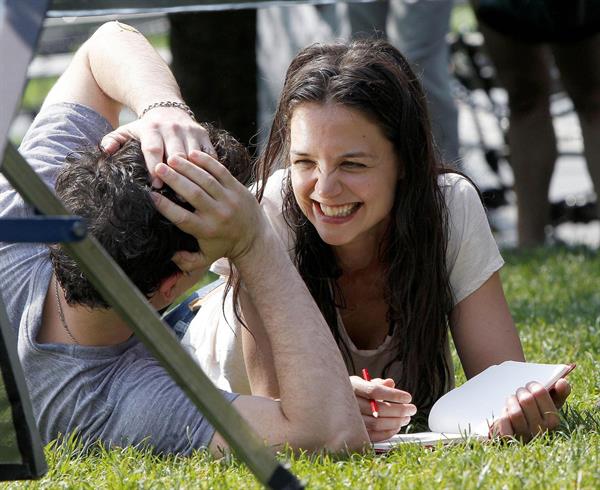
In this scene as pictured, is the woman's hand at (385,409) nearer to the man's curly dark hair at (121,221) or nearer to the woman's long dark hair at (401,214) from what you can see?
the woman's long dark hair at (401,214)

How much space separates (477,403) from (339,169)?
0.68m

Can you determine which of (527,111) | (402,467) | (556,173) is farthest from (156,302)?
(556,173)

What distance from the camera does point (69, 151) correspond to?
3250 mm

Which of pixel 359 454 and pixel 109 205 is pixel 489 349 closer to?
pixel 359 454

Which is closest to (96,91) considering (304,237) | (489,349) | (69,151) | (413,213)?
(69,151)

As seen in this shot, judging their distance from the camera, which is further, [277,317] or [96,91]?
[96,91]

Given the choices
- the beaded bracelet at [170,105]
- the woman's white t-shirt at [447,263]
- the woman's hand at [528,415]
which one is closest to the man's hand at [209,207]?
the beaded bracelet at [170,105]

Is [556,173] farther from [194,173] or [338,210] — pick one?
[194,173]

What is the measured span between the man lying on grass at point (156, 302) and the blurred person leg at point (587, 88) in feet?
10.4

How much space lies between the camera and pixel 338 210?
10.4ft

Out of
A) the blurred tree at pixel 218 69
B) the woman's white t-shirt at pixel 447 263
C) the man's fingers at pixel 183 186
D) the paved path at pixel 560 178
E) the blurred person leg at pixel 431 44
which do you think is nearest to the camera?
the man's fingers at pixel 183 186

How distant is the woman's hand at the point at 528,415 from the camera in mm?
2844

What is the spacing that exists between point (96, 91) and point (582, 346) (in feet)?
5.92

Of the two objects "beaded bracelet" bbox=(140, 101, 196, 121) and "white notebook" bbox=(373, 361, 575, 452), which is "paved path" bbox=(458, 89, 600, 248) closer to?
"white notebook" bbox=(373, 361, 575, 452)
